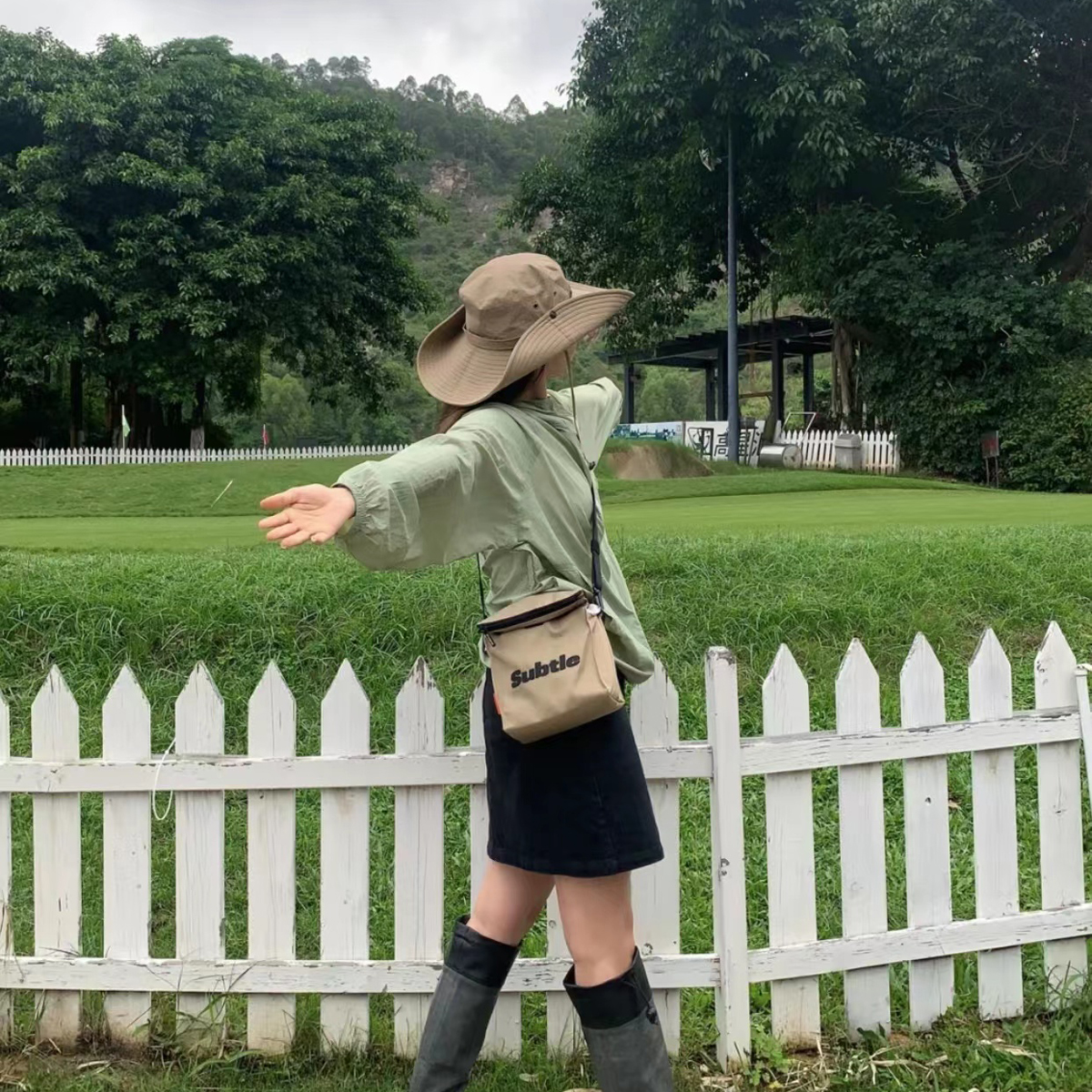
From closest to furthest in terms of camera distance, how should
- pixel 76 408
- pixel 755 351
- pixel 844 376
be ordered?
pixel 844 376, pixel 76 408, pixel 755 351

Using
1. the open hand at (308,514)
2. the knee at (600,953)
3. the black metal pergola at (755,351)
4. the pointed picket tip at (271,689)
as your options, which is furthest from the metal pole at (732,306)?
the open hand at (308,514)

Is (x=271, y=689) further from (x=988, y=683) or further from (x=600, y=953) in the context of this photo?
(x=988, y=683)

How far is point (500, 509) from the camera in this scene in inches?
80.4

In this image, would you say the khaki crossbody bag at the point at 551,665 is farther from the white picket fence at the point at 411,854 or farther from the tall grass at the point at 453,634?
the tall grass at the point at 453,634

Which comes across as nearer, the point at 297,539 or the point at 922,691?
the point at 297,539

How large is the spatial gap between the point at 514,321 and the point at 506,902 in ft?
3.86

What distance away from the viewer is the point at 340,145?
1176 inches

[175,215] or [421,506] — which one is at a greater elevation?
[175,215]

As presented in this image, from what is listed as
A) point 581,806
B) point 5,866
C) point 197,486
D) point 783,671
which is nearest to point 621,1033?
point 581,806

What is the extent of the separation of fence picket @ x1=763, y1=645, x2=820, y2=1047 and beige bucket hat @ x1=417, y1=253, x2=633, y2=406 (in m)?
1.03

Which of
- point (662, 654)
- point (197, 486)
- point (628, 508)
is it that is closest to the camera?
point (662, 654)

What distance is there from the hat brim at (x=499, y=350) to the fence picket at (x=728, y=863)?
2.94 feet

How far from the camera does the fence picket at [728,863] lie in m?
2.62

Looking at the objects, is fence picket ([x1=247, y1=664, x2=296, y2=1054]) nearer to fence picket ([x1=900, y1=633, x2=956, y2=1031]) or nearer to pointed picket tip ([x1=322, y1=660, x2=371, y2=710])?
pointed picket tip ([x1=322, y1=660, x2=371, y2=710])
